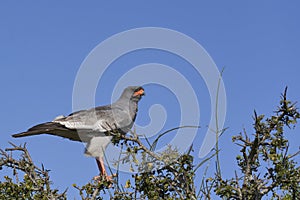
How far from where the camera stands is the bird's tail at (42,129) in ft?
24.2

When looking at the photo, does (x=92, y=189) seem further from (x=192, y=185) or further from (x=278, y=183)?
(x=278, y=183)

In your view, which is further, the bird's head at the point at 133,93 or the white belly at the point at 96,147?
the bird's head at the point at 133,93

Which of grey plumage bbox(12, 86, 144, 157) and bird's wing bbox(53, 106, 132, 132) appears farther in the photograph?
bird's wing bbox(53, 106, 132, 132)

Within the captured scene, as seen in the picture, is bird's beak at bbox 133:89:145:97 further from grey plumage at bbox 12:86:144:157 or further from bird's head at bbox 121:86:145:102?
grey plumage at bbox 12:86:144:157

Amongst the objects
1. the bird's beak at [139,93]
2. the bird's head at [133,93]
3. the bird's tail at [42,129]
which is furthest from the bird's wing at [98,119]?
the bird's beak at [139,93]

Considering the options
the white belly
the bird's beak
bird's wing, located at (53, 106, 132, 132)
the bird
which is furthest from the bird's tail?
the bird's beak

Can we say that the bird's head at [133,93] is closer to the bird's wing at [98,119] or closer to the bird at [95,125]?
the bird at [95,125]

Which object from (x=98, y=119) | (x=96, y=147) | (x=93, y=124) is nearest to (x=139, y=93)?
(x=98, y=119)

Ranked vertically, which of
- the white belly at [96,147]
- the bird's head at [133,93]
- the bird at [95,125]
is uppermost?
the bird's head at [133,93]

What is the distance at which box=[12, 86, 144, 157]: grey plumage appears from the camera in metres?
7.70

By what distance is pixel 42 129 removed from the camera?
754 centimetres

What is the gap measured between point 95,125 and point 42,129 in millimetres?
1023

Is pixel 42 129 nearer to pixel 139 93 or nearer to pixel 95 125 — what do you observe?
pixel 95 125

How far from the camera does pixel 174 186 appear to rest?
145 inches
